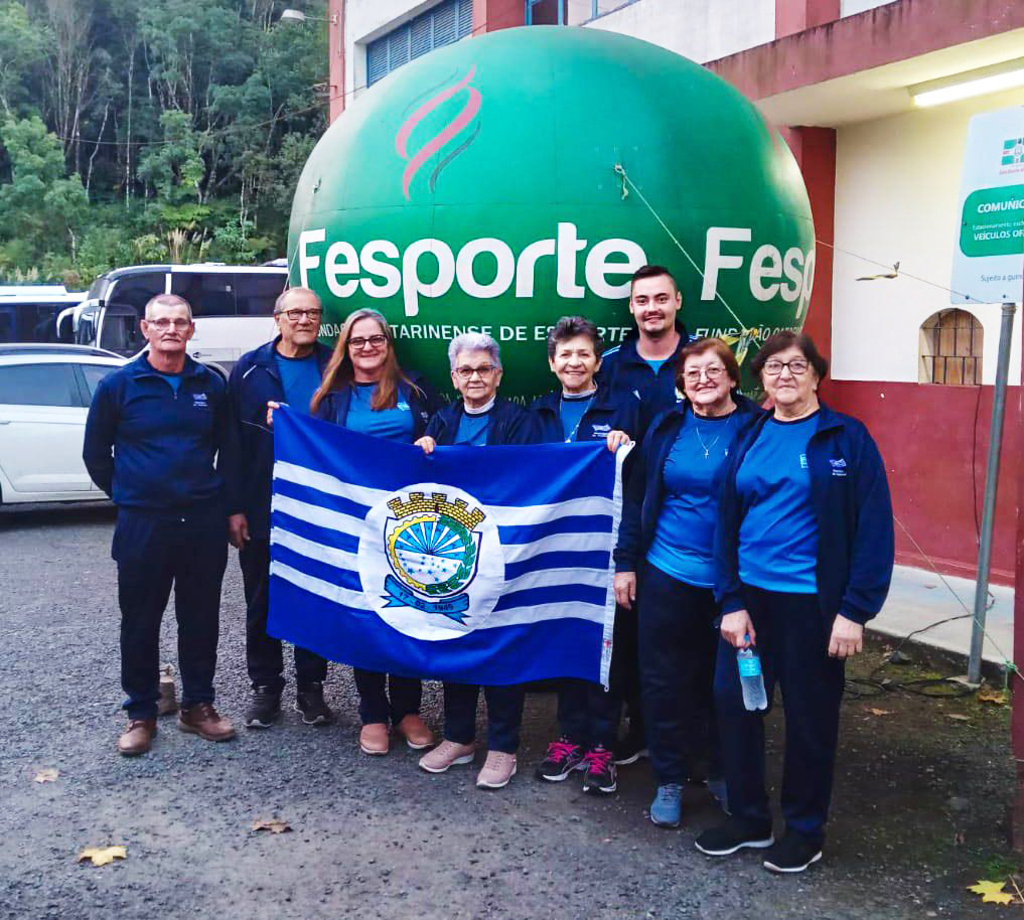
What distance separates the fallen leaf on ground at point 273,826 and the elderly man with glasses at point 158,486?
89cm

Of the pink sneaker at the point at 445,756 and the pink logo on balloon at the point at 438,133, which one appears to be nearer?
the pink sneaker at the point at 445,756

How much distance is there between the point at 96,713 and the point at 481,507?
7.60 ft

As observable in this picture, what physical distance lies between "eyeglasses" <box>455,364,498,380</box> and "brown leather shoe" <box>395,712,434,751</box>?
157 cm

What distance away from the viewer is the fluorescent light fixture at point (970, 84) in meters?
7.06

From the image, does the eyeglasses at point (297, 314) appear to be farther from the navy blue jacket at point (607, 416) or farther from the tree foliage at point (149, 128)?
the tree foliage at point (149, 128)

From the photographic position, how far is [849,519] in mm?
3641

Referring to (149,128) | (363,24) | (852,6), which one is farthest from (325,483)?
(149,128)

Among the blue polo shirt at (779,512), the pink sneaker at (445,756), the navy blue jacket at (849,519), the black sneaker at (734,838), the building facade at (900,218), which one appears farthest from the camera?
the building facade at (900,218)

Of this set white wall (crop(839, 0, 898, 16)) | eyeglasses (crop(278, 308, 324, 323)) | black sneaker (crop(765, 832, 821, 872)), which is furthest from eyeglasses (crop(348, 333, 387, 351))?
white wall (crop(839, 0, 898, 16))

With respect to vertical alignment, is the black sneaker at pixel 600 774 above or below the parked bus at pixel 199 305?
below

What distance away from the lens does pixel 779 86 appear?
7.92m

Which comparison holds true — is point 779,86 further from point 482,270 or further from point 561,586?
point 561,586

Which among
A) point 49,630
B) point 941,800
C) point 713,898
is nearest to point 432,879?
point 713,898

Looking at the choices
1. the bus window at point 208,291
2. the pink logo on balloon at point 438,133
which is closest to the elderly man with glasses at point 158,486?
the pink logo on balloon at point 438,133
